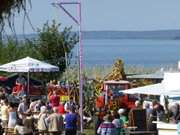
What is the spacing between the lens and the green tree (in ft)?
140

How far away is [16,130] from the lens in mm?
19219

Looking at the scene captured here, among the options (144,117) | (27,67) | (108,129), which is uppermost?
(27,67)

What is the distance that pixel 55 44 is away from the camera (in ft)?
142

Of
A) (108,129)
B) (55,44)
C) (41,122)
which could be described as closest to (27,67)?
(41,122)

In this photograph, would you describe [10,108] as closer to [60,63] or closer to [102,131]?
[102,131]

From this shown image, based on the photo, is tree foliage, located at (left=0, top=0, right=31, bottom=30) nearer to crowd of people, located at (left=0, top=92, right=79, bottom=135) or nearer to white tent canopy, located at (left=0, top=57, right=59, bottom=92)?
crowd of people, located at (left=0, top=92, right=79, bottom=135)

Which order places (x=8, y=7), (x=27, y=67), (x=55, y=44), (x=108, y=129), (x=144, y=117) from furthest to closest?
(x=55, y=44), (x=27, y=67), (x=144, y=117), (x=108, y=129), (x=8, y=7)

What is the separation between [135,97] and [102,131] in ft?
42.2

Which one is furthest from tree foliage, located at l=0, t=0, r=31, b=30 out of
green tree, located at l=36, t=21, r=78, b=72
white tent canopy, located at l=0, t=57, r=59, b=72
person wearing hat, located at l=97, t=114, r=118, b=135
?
green tree, located at l=36, t=21, r=78, b=72

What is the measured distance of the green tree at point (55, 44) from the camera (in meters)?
42.6

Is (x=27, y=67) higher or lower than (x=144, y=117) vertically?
higher

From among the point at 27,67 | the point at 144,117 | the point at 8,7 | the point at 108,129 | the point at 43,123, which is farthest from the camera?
the point at 27,67

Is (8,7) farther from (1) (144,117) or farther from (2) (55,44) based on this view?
(2) (55,44)

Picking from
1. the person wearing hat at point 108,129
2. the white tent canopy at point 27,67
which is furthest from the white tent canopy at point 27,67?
the person wearing hat at point 108,129
